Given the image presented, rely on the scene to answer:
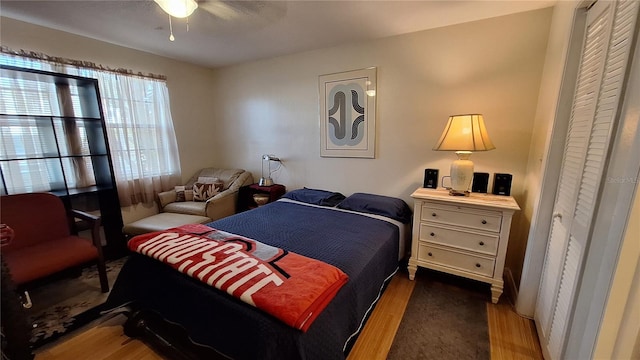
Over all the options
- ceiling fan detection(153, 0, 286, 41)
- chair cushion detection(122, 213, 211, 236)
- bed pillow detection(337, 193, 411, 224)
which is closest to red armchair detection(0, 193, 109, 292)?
chair cushion detection(122, 213, 211, 236)

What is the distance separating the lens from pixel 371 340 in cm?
158

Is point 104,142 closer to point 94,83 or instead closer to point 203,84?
point 94,83

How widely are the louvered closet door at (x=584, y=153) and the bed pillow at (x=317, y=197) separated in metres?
1.83

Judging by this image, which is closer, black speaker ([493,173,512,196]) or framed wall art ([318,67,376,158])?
black speaker ([493,173,512,196])

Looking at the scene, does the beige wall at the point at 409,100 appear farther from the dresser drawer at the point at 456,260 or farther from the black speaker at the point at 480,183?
the dresser drawer at the point at 456,260

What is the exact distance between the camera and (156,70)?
309 centimetres

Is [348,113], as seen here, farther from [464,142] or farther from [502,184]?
[502,184]

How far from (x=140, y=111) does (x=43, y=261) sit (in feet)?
6.19

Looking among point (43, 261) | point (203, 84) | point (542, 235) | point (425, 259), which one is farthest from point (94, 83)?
point (542, 235)

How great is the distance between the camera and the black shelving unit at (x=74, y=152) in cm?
217

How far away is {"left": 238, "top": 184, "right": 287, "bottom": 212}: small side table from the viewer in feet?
10.6

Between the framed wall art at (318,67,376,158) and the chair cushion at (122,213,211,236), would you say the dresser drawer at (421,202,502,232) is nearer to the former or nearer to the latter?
the framed wall art at (318,67,376,158)

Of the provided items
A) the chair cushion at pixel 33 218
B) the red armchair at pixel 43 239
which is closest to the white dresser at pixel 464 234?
the red armchair at pixel 43 239

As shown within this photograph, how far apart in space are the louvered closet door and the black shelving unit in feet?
12.2
